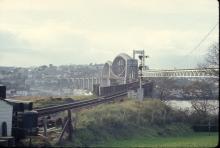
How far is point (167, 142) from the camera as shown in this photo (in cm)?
1492

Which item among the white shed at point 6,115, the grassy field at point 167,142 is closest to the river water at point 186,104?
the grassy field at point 167,142

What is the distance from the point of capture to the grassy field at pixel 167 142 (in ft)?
45.7

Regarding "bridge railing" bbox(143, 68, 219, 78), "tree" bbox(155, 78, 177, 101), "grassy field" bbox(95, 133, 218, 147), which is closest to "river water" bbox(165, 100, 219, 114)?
"tree" bbox(155, 78, 177, 101)

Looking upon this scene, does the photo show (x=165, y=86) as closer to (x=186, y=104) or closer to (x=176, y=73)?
(x=176, y=73)

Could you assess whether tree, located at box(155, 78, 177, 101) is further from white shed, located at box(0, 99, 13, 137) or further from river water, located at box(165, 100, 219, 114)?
white shed, located at box(0, 99, 13, 137)

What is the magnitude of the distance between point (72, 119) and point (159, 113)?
14.7ft

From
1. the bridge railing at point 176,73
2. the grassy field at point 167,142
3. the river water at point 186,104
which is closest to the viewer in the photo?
the grassy field at point 167,142

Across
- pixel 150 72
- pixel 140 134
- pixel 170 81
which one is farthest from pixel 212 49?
pixel 150 72

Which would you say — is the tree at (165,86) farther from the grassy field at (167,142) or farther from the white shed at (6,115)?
the white shed at (6,115)

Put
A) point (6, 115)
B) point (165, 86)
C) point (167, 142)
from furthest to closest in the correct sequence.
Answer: point (165, 86) < point (167, 142) < point (6, 115)

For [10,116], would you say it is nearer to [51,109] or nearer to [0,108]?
[0,108]

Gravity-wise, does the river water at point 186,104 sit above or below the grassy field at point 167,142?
above

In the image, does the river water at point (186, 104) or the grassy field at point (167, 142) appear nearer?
the grassy field at point (167, 142)

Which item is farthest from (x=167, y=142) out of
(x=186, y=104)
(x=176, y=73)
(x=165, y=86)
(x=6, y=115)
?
(x=165, y=86)
